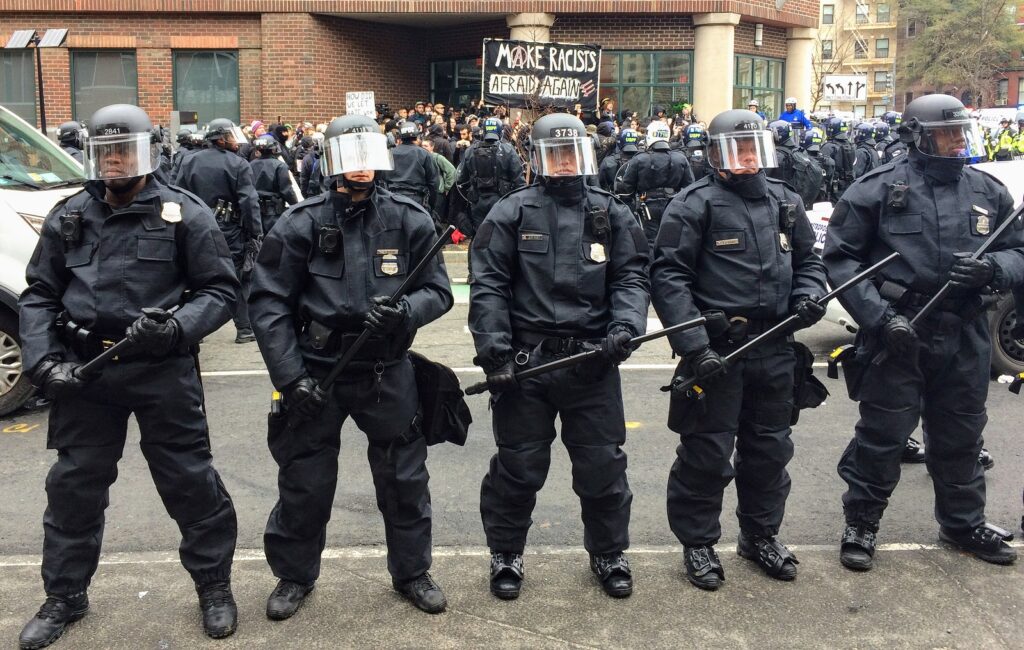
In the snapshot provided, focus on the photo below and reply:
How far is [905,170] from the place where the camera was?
4.52 meters

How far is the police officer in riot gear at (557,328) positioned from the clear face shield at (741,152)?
0.49m

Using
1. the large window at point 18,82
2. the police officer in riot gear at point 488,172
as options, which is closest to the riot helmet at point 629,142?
A: the police officer in riot gear at point 488,172

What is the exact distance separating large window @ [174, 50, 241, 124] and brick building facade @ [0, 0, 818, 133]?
0.05m

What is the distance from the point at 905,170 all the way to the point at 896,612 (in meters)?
1.87

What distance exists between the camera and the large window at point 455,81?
23266 mm

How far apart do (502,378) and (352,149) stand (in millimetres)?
1040

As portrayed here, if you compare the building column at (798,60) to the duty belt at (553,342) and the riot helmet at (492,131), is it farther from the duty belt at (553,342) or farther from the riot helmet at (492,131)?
the duty belt at (553,342)

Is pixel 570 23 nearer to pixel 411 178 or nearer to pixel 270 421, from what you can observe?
pixel 411 178

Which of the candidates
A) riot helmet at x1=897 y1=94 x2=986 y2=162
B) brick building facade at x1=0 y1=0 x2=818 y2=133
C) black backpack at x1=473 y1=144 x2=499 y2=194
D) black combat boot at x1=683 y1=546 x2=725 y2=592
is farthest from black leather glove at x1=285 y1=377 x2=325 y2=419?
brick building facade at x1=0 y1=0 x2=818 y2=133

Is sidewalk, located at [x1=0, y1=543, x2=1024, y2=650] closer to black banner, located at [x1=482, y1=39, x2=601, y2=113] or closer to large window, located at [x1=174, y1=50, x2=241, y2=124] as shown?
black banner, located at [x1=482, y1=39, x2=601, y2=113]

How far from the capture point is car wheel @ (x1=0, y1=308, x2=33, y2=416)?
667 cm

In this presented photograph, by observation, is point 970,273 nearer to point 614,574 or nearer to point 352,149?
point 614,574

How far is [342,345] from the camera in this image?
3.92 metres

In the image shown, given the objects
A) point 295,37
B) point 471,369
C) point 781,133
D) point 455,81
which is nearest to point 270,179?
point 471,369
